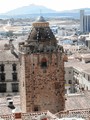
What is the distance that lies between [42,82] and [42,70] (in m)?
0.93

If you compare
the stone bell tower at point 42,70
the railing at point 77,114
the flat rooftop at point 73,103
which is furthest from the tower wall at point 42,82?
the railing at point 77,114

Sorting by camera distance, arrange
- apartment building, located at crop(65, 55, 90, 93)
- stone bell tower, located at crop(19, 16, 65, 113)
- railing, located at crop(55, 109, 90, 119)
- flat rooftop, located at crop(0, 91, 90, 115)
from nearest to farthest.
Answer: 1. railing, located at crop(55, 109, 90, 119)
2. stone bell tower, located at crop(19, 16, 65, 113)
3. flat rooftop, located at crop(0, 91, 90, 115)
4. apartment building, located at crop(65, 55, 90, 93)

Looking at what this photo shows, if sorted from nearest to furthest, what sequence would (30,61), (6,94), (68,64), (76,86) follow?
(30,61) < (6,94) < (76,86) < (68,64)

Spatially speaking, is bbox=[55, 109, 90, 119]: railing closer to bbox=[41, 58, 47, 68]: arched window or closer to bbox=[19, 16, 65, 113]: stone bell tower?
bbox=[19, 16, 65, 113]: stone bell tower

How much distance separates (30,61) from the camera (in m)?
33.2

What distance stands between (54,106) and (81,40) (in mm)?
156241

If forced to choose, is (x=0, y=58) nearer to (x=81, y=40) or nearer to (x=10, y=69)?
(x=10, y=69)

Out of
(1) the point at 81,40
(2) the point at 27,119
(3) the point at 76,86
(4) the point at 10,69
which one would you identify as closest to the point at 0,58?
(4) the point at 10,69

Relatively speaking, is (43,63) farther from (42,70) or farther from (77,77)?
(77,77)

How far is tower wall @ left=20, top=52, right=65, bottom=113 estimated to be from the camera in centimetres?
3328

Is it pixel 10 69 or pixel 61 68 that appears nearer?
pixel 61 68

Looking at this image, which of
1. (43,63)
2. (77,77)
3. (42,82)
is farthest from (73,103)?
(77,77)

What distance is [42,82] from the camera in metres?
33.7

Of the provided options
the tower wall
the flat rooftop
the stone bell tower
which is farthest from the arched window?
the flat rooftop
